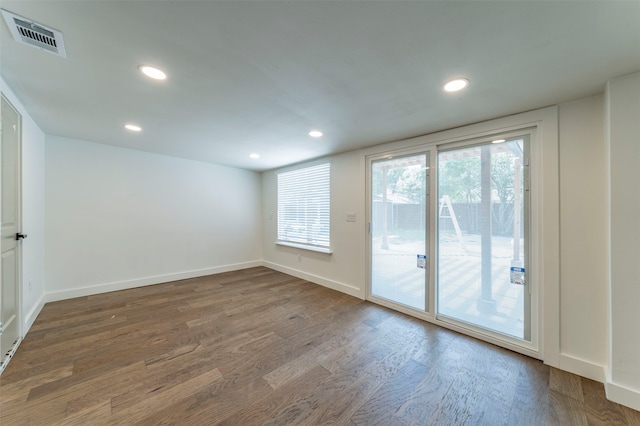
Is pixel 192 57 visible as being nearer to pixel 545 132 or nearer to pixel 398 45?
pixel 398 45

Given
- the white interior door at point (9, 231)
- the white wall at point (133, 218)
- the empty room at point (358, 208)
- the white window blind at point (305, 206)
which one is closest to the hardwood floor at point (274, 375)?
the empty room at point (358, 208)

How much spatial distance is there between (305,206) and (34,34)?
3.75 meters

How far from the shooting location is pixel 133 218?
158 inches

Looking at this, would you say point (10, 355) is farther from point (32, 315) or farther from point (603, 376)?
point (603, 376)

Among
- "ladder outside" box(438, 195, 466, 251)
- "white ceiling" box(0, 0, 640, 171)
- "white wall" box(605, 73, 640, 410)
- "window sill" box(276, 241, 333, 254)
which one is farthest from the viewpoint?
"window sill" box(276, 241, 333, 254)

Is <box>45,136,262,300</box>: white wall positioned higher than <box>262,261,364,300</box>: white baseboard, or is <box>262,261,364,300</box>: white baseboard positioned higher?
<box>45,136,262,300</box>: white wall

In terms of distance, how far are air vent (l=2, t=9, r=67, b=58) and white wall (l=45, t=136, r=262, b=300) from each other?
286cm

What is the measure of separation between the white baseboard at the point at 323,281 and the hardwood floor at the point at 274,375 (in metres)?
0.64

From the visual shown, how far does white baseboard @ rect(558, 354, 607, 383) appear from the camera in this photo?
6.16ft

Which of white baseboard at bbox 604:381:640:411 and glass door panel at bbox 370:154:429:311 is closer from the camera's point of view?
white baseboard at bbox 604:381:640:411

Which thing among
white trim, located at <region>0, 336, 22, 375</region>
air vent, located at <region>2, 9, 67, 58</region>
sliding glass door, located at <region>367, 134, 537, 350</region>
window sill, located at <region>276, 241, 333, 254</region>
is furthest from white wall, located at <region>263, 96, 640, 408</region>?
white trim, located at <region>0, 336, 22, 375</region>

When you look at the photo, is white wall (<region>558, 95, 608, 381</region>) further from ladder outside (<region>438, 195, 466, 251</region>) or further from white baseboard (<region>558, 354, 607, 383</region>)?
ladder outside (<region>438, 195, 466, 251</region>)

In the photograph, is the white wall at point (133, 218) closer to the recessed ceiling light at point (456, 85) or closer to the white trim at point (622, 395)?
the recessed ceiling light at point (456, 85)

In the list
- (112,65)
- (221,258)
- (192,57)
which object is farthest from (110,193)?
(192,57)
